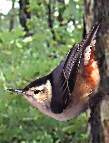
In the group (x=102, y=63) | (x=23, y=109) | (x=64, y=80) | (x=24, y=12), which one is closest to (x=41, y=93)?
(x=64, y=80)

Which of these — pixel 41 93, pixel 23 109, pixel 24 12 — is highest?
pixel 41 93

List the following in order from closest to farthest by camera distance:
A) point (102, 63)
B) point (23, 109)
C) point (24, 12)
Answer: point (102, 63) → point (23, 109) → point (24, 12)

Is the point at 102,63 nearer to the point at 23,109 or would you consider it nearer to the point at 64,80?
the point at 64,80

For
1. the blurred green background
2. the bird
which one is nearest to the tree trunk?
the bird

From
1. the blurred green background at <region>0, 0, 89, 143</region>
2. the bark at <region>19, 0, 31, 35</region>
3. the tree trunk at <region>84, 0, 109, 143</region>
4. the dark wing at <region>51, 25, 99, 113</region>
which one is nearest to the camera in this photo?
the dark wing at <region>51, 25, 99, 113</region>

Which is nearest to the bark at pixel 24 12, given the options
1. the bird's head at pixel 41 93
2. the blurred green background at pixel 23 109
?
the blurred green background at pixel 23 109

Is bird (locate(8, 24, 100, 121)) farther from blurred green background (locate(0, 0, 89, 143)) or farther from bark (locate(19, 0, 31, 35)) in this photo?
bark (locate(19, 0, 31, 35))

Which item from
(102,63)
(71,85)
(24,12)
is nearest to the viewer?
(71,85)
